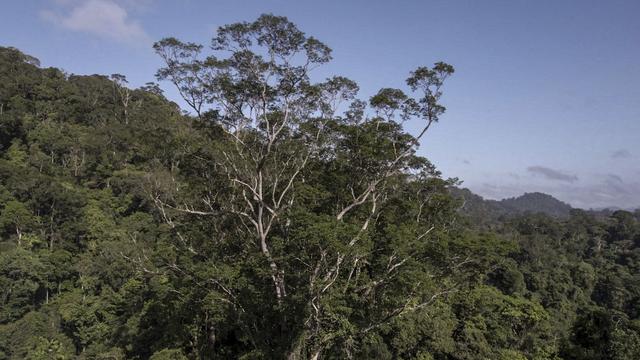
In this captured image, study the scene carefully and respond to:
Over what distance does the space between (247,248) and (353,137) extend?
197 inches

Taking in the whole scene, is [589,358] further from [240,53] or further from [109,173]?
[109,173]

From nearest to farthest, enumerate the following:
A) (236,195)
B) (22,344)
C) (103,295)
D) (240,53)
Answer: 1. (240,53)
2. (236,195)
3. (22,344)
4. (103,295)

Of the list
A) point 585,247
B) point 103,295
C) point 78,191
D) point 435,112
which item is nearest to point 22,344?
point 103,295

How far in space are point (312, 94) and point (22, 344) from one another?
25861 mm

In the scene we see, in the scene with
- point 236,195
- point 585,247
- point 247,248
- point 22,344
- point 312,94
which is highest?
point 585,247

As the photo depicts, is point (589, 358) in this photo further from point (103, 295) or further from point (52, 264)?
point (52, 264)

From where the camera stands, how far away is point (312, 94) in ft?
44.5

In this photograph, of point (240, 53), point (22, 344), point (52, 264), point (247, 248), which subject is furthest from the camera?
point (52, 264)

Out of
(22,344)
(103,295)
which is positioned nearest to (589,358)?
(103,295)

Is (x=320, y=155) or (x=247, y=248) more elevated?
(x=320, y=155)

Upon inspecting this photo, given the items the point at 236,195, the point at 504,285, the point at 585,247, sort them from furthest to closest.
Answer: the point at 585,247 < the point at 504,285 < the point at 236,195

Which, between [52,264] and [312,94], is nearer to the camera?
[312,94]

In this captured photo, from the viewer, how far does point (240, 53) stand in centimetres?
1256

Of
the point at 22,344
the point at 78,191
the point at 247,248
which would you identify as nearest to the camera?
the point at 247,248
